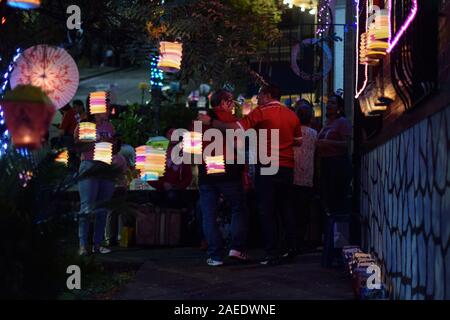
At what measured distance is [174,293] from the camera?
832 cm

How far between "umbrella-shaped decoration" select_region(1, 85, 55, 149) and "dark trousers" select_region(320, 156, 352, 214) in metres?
6.99

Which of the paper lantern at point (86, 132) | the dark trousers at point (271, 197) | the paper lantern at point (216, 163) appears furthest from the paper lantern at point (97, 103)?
the dark trousers at point (271, 197)

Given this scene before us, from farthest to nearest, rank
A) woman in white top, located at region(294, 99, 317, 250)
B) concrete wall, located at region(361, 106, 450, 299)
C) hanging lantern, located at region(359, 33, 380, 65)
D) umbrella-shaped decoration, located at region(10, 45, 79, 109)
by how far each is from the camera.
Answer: woman in white top, located at region(294, 99, 317, 250)
hanging lantern, located at region(359, 33, 380, 65)
umbrella-shaped decoration, located at region(10, 45, 79, 109)
concrete wall, located at region(361, 106, 450, 299)

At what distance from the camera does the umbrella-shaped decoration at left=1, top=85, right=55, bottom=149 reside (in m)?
4.76

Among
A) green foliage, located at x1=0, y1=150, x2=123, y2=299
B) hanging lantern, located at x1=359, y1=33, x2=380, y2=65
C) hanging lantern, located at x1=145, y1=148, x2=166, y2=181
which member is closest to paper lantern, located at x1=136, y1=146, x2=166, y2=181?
hanging lantern, located at x1=145, y1=148, x2=166, y2=181

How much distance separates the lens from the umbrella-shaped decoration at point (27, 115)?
476cm

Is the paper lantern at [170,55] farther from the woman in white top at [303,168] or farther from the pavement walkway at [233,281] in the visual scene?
the pavement walkway at [233,281]

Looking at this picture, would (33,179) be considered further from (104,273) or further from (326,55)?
(326,55)

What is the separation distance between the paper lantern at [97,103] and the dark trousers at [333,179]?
3.04 metres

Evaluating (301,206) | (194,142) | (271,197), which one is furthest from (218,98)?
(301,206)

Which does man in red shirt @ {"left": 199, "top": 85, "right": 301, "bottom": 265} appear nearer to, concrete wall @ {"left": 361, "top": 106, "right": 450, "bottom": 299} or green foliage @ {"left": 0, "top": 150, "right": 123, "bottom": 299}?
concrete wall @ {"left": 361, "top": 106, "right": 450, "bottom": 299}

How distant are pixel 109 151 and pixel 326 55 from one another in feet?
19.0

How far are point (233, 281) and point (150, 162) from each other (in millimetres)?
4044

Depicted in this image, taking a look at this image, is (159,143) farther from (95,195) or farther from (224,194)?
(224,194)
